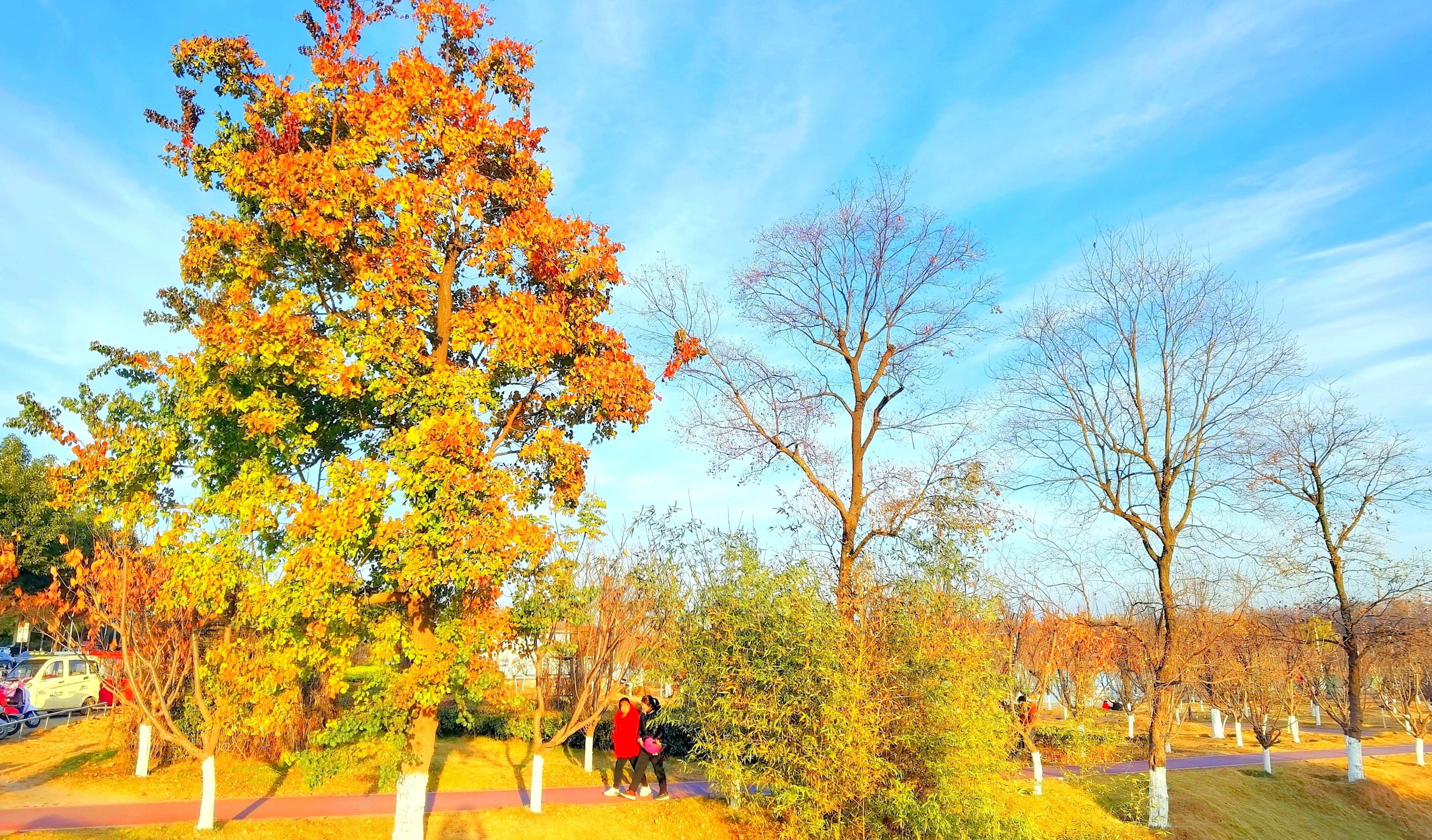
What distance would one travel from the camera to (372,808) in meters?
12.2

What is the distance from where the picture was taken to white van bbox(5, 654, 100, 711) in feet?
72.4

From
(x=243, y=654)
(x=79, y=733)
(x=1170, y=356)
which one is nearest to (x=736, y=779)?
(x=243, y=654)

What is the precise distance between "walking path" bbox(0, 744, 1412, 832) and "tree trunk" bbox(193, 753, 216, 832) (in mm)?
566

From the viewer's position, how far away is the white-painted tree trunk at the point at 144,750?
13367mm

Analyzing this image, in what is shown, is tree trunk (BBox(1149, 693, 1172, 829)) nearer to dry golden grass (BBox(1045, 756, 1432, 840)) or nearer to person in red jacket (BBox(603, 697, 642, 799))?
dry golden grass (BBox(1045, 756, 1432, 840))

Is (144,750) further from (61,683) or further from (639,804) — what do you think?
(61,683)

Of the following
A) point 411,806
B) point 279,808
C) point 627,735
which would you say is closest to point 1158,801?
point 627,735

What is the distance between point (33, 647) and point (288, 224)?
4795 centimetres

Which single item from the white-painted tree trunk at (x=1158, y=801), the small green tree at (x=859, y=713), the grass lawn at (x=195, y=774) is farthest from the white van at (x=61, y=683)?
the white-painted tree trunk at (x=1158, y=801)

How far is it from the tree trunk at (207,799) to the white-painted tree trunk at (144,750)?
12.8 feet

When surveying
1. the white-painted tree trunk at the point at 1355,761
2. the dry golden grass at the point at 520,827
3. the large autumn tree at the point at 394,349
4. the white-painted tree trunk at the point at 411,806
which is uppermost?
the large autumn tree at the point at 394,349

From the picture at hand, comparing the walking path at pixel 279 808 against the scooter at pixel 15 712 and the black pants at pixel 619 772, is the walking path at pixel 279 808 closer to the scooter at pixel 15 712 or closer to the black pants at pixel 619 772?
the black pants at pixel 619 772

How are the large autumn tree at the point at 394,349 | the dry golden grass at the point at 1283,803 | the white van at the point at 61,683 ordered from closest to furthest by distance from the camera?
the large autumn tree at the point at 394,349 < the dry golden grass at the point at 1283,803 < the white van at the point at 61,683

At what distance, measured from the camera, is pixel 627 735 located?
13906 mm
